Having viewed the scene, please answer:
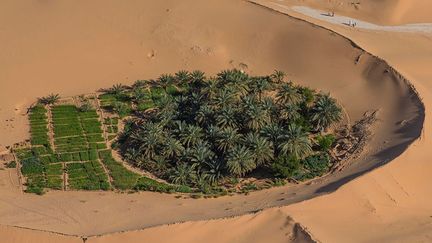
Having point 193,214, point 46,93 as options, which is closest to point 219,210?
point 193,214

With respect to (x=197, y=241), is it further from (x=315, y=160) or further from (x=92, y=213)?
(x=315, y=160)

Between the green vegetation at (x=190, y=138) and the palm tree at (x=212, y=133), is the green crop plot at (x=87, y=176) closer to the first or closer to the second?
the green vegetation at (x=190, y=138)

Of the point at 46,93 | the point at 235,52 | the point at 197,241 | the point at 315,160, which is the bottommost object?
the point at 197,241

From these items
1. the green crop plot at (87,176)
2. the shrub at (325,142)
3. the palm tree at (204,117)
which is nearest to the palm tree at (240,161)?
the palm tree at (204,117)

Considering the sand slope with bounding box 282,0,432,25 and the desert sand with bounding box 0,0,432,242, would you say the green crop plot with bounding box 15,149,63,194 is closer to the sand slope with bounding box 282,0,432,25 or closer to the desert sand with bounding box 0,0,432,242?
the desert sand with bounding box 0,0,432,242

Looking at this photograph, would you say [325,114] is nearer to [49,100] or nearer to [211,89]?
[211,89]

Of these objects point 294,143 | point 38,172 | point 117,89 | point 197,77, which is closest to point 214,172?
point 294,143

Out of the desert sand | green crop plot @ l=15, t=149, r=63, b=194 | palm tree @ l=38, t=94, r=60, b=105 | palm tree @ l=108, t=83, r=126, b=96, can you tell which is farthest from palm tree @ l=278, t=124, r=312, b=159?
palm tree @ l=38, t=94, r=60, b=105
